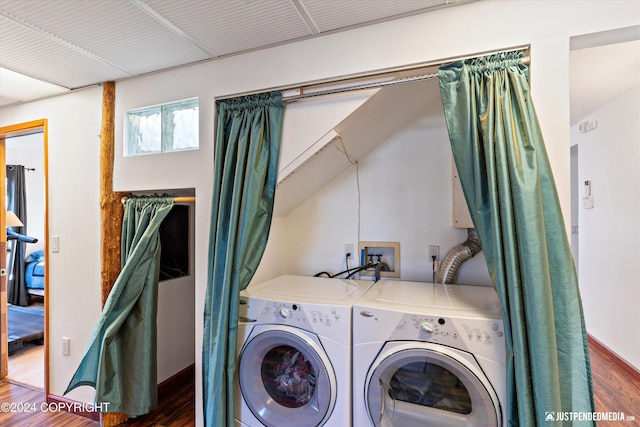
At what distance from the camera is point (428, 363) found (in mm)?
1441

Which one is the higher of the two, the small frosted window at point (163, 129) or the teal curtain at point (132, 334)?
the small frosted window at point (163, 129)

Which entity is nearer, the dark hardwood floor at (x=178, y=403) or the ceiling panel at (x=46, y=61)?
the ceiling panel at (x=46, y=61)

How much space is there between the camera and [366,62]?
65.0 inches

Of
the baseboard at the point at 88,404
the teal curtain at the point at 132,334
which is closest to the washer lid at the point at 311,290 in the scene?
the teal curtain at the point at 132,334

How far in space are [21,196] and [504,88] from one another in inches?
260

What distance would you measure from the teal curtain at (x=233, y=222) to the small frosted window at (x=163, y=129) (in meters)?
0.29

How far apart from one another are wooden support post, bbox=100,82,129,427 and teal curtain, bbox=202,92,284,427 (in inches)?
35.2

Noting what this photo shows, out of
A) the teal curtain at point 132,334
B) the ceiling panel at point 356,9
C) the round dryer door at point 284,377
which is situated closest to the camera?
the ceiling panel at point 356,9

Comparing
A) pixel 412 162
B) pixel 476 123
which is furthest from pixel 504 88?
pixel 412 162

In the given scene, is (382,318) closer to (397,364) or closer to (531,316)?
Answer: (397,364)

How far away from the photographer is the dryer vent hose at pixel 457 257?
2016mm

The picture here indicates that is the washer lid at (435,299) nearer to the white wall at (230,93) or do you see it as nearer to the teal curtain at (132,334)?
the white wall at (230,93)

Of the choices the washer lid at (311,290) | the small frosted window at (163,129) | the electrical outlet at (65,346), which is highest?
the small frosted window at (163,129)

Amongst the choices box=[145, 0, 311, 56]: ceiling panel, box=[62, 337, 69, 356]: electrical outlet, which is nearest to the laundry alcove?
box=[62, 337, 69, 356]: electrical outlet
